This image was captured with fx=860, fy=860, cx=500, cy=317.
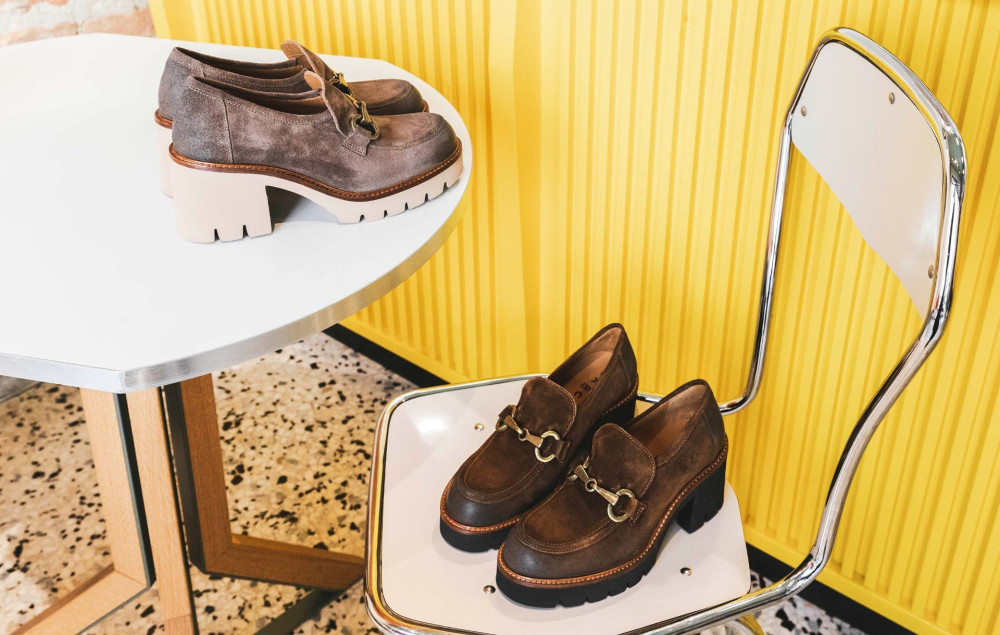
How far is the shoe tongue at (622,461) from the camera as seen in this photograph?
844mm

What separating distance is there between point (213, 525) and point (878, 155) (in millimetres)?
996

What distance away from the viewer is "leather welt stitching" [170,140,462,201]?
2.72 feet

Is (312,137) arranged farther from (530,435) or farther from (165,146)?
(530,435)

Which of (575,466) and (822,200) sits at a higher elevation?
(822,200)

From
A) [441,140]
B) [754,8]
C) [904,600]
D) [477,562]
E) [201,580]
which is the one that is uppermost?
[754,8]

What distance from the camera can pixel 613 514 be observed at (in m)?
0.83

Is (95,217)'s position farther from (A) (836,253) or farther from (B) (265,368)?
(B) (265,368)

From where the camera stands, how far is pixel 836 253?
3.57 feet

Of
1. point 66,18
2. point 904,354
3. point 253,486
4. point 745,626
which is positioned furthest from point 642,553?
point 66,18

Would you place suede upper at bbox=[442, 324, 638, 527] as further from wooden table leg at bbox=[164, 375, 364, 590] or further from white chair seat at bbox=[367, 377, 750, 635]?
wooden table leg at bbox=[164, 375, 364, 590]

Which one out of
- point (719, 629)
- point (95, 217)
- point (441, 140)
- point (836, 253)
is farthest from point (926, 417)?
point (95, 217)

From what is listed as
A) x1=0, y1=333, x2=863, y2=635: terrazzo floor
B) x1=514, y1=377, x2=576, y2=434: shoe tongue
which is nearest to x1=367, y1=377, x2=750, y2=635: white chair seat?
x1=514, y1=377, x2=576, y2=434: shoe tongue

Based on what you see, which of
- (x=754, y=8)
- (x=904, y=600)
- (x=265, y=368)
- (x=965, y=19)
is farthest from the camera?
(x=265, y=368)

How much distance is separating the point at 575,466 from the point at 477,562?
138 mm
